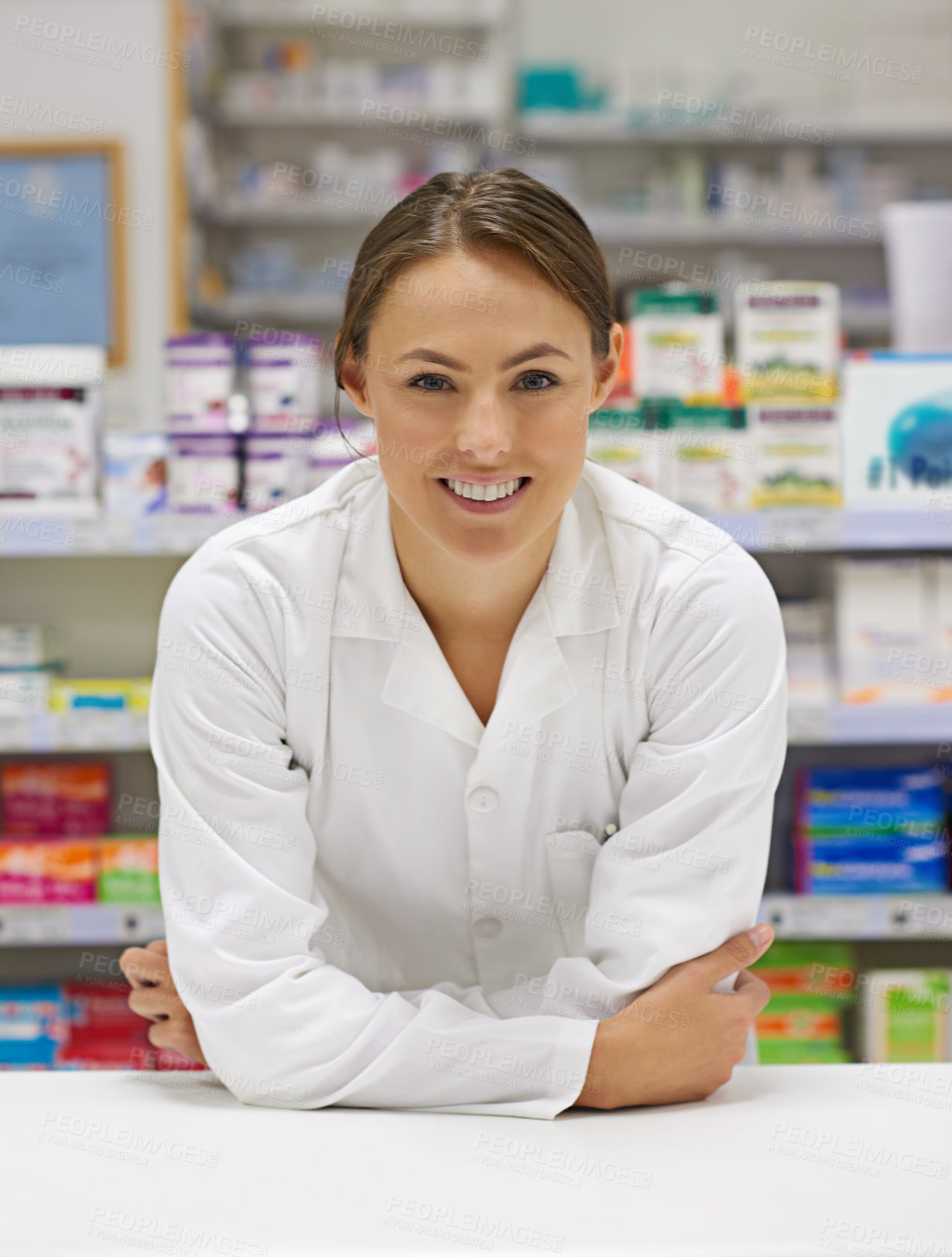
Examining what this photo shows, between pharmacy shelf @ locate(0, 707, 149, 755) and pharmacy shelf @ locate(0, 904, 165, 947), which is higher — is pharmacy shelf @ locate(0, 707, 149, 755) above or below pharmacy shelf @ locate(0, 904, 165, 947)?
above

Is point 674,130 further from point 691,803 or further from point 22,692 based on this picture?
point 691,803

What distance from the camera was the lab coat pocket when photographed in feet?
4.77

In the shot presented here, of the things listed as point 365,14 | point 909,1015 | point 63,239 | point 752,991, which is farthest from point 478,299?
point 365,14

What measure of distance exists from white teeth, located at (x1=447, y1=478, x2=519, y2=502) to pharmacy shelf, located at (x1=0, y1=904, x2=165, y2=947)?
131cm

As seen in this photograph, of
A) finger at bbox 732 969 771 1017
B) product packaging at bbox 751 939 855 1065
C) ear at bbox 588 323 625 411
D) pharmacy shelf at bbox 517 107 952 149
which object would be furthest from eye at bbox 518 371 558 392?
pharmacy shelf at bbox 517 107 952 149

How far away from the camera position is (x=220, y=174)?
5.54 meters

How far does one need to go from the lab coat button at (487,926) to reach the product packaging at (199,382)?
1.09 m

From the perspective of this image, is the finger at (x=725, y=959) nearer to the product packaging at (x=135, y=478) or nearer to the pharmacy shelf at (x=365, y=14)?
the product packaging at (x=135, y=478)

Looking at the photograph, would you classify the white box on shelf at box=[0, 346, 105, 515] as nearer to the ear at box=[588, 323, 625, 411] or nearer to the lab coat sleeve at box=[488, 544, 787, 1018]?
the ear at box=[588, 323, 625, 411]

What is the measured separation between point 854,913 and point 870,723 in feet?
1.22

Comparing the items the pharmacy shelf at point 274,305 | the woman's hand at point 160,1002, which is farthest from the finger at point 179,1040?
the pharmacy shelf at point 274,305

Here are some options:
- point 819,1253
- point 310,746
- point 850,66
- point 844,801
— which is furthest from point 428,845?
point 850,66

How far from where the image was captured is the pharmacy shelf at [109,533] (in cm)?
218

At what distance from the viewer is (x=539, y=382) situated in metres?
1.29
